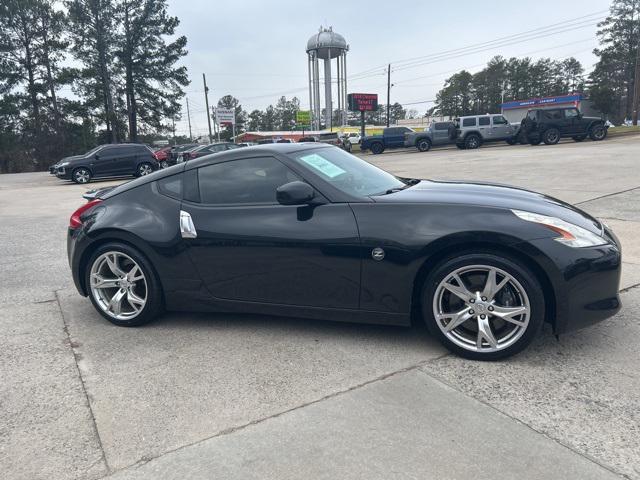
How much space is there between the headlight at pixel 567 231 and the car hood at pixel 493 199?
0.07 metres

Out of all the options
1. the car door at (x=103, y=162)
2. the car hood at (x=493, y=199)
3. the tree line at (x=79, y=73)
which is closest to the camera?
the car hood at (x=493, y=199)

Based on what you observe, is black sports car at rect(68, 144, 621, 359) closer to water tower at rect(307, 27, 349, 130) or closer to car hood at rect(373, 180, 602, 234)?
car hood at rect(373, 180, 602, 234)

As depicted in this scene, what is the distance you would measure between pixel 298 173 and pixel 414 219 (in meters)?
0.91

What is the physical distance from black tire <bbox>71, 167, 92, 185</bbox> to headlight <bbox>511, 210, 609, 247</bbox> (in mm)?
19896

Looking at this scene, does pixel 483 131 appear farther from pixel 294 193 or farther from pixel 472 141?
pixel 294 193

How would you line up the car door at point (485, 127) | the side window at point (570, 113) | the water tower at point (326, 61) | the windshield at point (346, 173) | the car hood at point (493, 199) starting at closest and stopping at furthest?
the car hood at point (493, 199) → the windshield at point (346, 173) → the side window at point (570, 113) → the car door at point (485, 127) → the water tower at point (326, 61)

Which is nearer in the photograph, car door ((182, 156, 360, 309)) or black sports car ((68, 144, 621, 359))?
black sports car ((68, 144, 621, 359))

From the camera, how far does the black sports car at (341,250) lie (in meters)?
2.95

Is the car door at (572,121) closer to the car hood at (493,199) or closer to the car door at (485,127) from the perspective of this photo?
the car door at (485,127)

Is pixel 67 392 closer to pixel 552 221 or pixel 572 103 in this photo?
pixel 552 221

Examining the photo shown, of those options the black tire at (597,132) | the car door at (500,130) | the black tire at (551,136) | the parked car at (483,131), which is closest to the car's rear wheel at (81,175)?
the parked car at (483,131)

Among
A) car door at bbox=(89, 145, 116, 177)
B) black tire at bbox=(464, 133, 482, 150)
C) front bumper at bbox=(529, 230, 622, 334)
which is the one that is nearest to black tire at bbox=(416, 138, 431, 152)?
black tire at bbox=(464, 133, 482, 150)

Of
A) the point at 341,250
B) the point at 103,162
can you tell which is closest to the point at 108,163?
the point at 103,162

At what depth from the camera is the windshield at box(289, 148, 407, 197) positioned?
350cm
